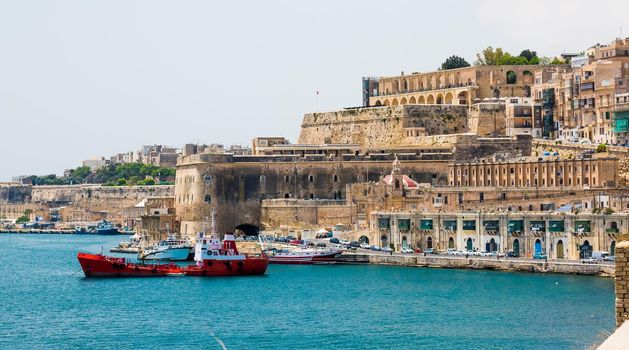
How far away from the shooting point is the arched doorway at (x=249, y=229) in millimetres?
81619

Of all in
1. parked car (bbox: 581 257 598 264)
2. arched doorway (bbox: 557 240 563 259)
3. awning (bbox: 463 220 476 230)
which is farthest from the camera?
awning (bbox: 463 220 476 230)

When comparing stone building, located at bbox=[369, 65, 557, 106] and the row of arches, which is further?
the row of arches

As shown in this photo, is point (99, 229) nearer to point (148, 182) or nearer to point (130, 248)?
point (148, 182)

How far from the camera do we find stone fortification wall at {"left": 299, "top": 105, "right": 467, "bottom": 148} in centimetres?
8838

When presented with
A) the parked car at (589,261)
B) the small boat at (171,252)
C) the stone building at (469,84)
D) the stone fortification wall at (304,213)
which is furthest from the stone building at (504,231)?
the stone building at (469,84)

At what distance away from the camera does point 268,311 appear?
4947 cm

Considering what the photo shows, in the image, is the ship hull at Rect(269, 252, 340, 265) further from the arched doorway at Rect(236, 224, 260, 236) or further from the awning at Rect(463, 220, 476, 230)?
the arched doorway at Rect(236, 224, 260, 236)

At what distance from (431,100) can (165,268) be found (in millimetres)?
33331

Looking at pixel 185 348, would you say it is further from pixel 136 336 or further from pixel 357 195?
pixel 357 195

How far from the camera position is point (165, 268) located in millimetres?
65125

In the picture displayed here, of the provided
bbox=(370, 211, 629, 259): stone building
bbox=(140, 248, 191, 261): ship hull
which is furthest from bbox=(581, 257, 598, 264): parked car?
bbox=(140, 248, 191, 261): ship hull

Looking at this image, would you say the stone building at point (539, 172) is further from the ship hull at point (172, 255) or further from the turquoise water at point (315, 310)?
the ship hull at point (172, 255)

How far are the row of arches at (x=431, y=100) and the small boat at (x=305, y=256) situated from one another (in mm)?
22276

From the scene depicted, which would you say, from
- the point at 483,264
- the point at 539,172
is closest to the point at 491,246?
the point at 483,264
